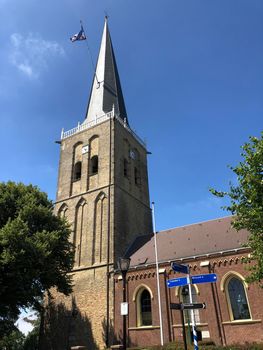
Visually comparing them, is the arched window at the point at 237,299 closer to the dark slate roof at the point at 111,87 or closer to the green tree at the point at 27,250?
the green tree at the point at 27,250

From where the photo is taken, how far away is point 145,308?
24000 mm

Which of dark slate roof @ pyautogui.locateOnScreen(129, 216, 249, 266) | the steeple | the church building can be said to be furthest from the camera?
the steeple

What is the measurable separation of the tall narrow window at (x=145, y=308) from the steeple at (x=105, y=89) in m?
19.9

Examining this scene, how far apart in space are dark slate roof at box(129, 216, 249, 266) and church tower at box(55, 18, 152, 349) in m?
1.83

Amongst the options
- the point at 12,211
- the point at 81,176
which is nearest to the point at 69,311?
the point at 12,211

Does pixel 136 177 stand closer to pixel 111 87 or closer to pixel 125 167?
pixel 125 167

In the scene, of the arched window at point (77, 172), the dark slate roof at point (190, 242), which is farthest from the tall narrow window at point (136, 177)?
the dark slate roof at point (190, 242)

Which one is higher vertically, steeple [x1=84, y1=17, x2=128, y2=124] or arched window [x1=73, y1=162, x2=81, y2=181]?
steeple [x1=84, y1=17, x2=128, y2=124]

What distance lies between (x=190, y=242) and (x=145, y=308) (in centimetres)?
624

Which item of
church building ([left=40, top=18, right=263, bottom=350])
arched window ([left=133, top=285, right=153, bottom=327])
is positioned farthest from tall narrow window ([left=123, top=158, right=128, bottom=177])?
arched window ([left=133, top=285, right=153, bottom=327])

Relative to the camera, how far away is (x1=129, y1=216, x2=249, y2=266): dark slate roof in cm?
2392

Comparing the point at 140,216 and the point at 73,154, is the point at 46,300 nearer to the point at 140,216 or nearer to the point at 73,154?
the point at 140,216

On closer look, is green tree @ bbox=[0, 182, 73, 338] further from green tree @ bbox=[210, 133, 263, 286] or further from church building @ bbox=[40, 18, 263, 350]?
green tree @ bbox=[210, 133, 263, 286]

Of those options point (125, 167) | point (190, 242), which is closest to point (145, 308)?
point (190, 242)
